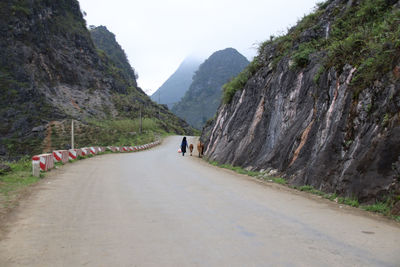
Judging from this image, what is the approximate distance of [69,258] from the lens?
4.33 metres

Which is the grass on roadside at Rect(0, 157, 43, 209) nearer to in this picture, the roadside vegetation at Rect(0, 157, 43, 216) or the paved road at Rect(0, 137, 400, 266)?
the roadside vegetation at Rect(0, 157, 43, 216)

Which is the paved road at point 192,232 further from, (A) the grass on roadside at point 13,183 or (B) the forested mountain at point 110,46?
(B) the forested mountain at point 110,46

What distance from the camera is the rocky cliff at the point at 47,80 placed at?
49.9 meters

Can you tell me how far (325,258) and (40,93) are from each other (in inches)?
2403

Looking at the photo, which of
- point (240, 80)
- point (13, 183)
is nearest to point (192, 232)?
point (13, 183)

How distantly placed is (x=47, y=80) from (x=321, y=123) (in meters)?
60.6

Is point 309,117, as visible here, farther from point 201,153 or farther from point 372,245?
point 201,153

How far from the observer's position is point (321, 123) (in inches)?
435

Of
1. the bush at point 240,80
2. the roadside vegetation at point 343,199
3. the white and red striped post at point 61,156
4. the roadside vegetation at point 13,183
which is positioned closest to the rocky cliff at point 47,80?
the white and red striped post at point 61,156

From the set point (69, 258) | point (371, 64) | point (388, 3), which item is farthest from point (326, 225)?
point (388, 3)

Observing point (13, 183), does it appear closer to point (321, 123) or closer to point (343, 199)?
point (343, 199)

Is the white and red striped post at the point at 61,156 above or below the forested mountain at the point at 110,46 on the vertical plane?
below

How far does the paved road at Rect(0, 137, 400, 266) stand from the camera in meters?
4.30

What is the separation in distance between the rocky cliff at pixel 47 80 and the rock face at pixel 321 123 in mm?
36654
